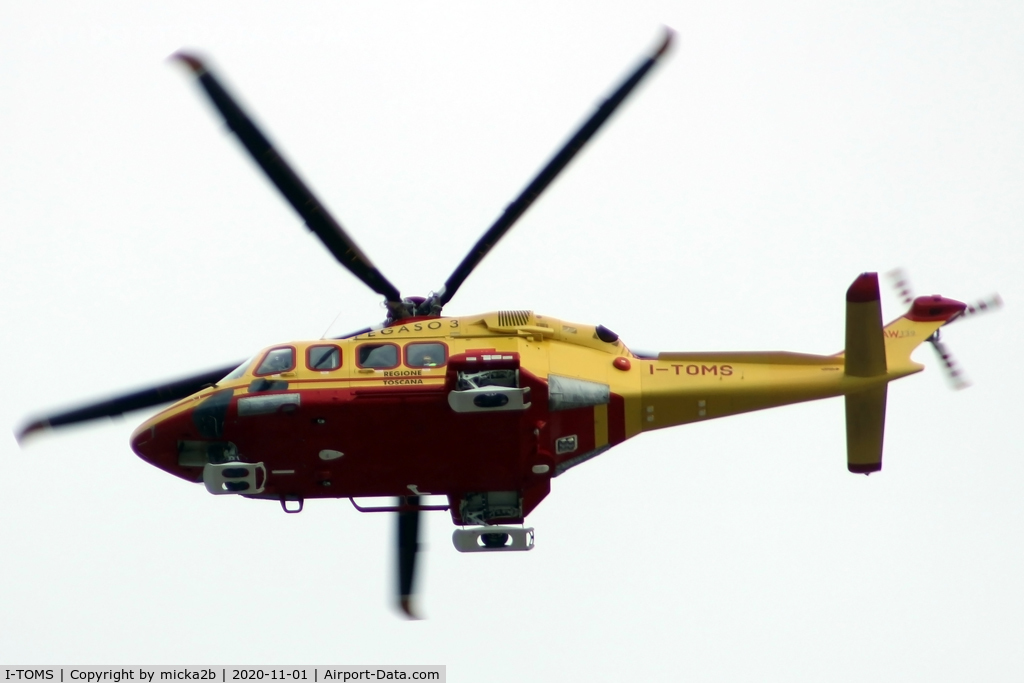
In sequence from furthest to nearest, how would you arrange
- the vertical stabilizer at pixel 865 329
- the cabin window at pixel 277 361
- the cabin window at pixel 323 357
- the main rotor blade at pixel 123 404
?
the main rotor blade at pixel 123 404 < the cabin window at pixel 277 361 < the cabin window at pixel 323 357 < the vertical stabilizer at pixel 865 329

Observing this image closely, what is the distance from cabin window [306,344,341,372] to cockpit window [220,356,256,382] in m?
1.13

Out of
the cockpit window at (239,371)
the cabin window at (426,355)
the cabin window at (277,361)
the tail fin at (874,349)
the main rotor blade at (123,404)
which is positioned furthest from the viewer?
the main rotor blade at (123,404)

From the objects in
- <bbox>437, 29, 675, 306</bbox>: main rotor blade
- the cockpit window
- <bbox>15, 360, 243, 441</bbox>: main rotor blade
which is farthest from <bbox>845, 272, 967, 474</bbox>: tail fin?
<bbox>15, 360, 243, 441</bbox>: main rotor blade

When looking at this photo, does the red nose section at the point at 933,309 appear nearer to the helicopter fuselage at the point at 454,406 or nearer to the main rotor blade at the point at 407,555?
the helicopter fuselage at the point at 454,406

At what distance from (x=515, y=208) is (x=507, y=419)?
3.41 metres

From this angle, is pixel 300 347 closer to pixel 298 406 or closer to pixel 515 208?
pixel 298 406

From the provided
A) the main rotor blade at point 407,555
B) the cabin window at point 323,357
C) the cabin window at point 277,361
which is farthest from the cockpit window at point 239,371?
the main rotor blade at point 407,555

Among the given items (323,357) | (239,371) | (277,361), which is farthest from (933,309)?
(239,371)

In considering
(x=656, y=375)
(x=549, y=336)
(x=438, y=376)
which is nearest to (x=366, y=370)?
(x=438, y=376)

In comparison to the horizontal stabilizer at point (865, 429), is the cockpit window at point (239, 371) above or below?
above

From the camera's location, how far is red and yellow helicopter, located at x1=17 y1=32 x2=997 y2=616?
901 inches

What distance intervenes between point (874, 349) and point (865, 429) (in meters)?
1.64

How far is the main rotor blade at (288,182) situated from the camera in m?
21.4

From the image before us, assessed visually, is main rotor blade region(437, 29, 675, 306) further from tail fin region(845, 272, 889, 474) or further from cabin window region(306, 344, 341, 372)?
tail fin region(845, 272, 889, 474)
